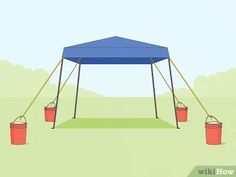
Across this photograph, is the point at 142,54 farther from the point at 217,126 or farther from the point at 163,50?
the point at 217,126

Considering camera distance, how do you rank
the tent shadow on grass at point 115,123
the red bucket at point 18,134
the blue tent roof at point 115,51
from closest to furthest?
the red bucket at point 18,134 → the blue tent roof at point 115,51 → the tent shadow on grass at point 115,123

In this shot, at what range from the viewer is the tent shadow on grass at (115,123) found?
71.1 ft

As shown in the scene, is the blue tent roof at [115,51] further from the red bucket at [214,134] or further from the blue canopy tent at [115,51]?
the red bucket at [214,134]

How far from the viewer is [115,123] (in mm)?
22922

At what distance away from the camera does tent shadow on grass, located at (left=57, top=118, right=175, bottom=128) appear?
2166 centimetres

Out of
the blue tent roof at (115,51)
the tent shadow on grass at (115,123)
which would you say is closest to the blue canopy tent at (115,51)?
the blue tent roof at (115,51)

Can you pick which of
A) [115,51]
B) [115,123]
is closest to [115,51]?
[115,51]

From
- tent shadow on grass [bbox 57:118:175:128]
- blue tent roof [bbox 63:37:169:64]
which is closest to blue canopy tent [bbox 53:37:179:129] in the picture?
blue tent roof [bbox 63:37:169:64]

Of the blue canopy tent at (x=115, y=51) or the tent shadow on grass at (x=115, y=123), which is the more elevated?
the blue canopy tent at (x=115, y=51)

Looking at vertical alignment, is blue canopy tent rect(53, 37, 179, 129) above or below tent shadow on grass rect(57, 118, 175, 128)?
above

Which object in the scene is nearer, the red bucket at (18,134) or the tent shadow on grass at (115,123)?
the red bucket at (18,134)

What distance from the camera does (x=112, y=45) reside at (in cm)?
2030

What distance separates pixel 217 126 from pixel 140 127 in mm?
4761

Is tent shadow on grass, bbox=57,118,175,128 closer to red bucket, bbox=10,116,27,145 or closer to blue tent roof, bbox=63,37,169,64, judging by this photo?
blue tent roof, bbox=63,37,169,64
